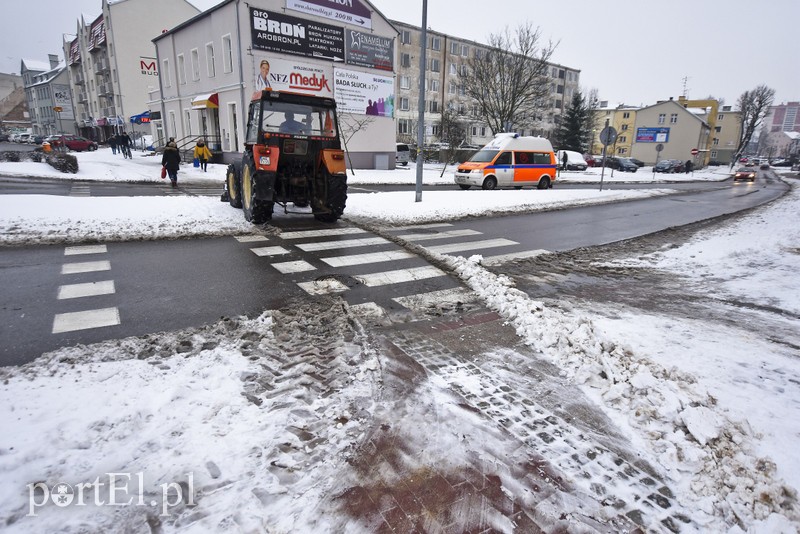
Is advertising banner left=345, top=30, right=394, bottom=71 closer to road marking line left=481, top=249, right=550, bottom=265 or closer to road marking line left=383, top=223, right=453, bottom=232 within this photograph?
road marking line left=383, top=223, right=453, bottom=232

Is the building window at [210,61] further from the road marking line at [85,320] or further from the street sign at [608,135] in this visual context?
the road marking line at [85,320]

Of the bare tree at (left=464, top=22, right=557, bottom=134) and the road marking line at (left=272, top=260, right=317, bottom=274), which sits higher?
the bare tree at (left=464, top=22, right=557, bottom=134)

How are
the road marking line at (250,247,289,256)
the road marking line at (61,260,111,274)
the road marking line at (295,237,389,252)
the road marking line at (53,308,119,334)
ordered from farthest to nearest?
the road marking line at (295,237,389,252) → the road marking line at (250,247,289,256) → the road marking line at (61,260,111,274) → the road marking line at (53,308,119,334)

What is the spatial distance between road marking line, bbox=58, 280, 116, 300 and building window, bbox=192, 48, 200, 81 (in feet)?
88.9

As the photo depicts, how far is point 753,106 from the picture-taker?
78.5m

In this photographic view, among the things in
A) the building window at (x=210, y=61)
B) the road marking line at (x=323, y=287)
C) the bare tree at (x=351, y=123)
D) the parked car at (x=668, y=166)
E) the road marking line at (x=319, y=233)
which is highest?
the building window at (x=210, y=61)

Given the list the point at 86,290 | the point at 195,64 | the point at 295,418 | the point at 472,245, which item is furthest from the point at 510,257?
the point at 195,64

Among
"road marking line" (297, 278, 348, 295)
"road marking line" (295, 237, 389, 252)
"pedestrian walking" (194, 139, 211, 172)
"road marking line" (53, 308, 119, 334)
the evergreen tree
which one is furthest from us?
the evergreen tree

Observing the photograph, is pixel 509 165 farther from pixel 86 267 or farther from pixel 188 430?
pixel 188 430

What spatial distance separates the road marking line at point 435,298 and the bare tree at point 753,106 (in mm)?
93038

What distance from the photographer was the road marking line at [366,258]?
7.21 m

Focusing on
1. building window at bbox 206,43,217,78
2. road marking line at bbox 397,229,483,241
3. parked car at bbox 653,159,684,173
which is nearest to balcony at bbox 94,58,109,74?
building window at bbox 206,43,217,78

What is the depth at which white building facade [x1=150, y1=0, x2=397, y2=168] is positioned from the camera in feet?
77.3

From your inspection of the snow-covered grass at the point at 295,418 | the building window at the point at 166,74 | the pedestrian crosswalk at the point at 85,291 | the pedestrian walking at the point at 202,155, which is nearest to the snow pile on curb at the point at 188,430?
the snow-covered grass at the point at 295,418
